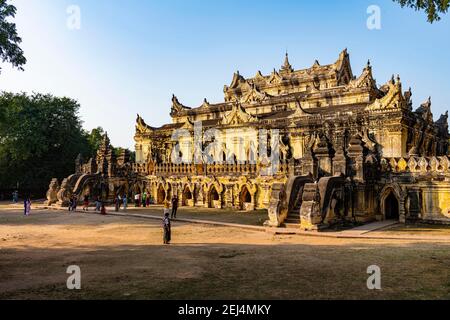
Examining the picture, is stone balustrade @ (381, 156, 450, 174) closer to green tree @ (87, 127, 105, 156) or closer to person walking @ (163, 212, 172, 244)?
person walking @ (163, 212, 172, 244)

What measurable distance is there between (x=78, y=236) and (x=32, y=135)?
34.3m

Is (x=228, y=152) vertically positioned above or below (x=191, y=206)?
above

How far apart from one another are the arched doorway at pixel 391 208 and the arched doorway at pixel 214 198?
14.3m

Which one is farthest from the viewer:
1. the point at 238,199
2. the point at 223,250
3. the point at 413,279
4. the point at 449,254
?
the point at 238,199

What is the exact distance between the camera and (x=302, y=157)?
82.7 feet

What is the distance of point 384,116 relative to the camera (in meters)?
29.8

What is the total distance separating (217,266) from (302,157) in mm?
15556

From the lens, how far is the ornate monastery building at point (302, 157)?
21031 mm

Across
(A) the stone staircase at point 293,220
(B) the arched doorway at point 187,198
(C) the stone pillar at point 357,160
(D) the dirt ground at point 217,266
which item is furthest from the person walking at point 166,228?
(B) the arched doorway at point 187,198

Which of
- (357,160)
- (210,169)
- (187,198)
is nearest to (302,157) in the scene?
(357,160)

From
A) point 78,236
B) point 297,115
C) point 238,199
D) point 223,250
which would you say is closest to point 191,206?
point 238,199

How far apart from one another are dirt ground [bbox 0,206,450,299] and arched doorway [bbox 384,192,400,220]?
29.3 feet
